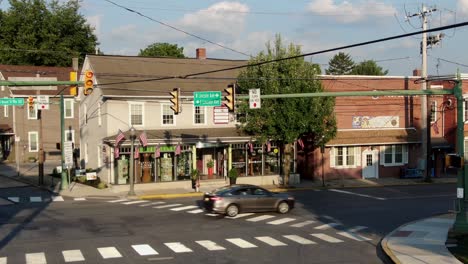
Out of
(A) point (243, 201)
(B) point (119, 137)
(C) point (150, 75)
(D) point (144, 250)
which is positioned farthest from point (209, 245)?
(C) point (150, 75)

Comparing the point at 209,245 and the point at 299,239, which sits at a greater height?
the point at 209,245

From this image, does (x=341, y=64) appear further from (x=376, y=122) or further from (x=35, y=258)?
(x=35, y=258)

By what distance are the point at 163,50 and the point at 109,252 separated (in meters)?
71.8

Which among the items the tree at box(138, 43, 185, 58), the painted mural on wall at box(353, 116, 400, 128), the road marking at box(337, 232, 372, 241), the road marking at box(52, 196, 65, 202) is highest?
the tree at box(138, 43, 185, 58)

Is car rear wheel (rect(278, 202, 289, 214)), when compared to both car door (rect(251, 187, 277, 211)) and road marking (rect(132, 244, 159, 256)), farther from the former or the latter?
road marking (rect(132, 244, 159, 256))

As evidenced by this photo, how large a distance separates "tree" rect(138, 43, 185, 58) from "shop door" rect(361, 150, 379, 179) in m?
48.1

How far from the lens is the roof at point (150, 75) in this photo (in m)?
36.9

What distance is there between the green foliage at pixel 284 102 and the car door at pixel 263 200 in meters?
11.7

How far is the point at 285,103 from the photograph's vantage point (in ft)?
121

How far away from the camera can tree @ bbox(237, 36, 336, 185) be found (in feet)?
122

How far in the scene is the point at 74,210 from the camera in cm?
2677

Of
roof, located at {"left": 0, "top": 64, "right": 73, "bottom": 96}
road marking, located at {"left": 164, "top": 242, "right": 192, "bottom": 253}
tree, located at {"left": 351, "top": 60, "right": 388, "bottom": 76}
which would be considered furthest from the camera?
tree, located at {"left": 351, "top": 60, "right": 388, "bottom": 76}

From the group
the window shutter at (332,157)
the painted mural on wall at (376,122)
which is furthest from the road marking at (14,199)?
the painted mural on wall at (376,122)

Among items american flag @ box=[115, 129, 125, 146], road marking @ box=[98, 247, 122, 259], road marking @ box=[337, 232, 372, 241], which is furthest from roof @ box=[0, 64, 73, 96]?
road marking @ box=[337, 232, 372, 241]
